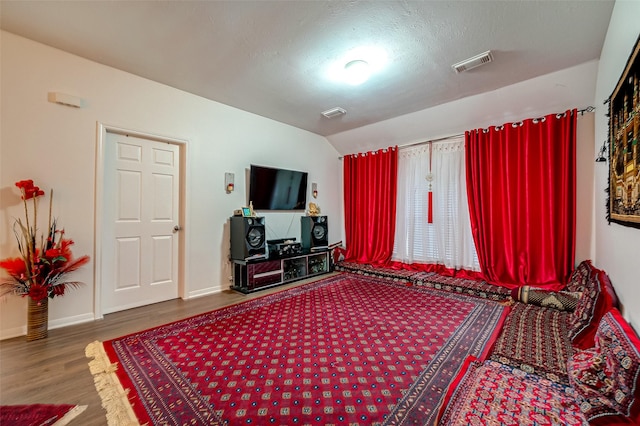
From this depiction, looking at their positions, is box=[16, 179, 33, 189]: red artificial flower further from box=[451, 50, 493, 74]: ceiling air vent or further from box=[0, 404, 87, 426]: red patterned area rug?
box=[451, 50, 493, 74]: ceiling air vent

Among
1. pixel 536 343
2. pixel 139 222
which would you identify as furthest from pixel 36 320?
pixel 536 343

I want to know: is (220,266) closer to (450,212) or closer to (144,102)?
(144,102)

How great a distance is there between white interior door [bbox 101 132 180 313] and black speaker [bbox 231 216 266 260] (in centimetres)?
71

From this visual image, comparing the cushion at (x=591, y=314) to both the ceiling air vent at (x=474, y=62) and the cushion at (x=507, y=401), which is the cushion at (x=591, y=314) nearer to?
the cushion at (x=507, y=401)

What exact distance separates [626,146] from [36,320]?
14.6 feet

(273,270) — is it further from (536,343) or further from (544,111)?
(544,111)

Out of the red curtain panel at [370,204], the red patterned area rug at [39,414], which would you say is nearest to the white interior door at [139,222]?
the red patterned area rug at [39,414]

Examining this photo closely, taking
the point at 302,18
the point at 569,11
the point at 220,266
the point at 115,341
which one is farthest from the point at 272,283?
the point at 569,11

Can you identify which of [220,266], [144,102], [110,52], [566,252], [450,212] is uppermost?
[110,52]

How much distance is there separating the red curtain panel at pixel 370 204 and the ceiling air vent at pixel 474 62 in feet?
6.52

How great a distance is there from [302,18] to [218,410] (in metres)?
2.71

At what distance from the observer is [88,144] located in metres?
2.63

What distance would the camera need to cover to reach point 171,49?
246 cm

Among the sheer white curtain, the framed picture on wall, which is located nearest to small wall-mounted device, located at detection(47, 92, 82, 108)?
the framed picture on wall
